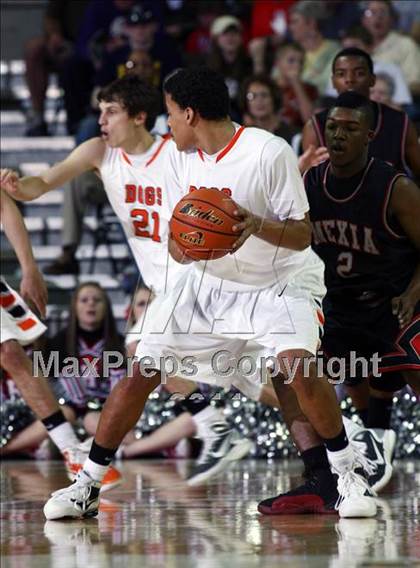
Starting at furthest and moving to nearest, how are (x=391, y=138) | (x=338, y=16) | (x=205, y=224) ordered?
(x=338, y=16)
(x=391, y=138)
(x=205, y=224)

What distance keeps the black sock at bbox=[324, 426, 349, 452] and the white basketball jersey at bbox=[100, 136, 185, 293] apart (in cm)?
137

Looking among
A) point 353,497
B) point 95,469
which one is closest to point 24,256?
point 95,469

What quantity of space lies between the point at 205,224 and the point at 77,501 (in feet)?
4.08

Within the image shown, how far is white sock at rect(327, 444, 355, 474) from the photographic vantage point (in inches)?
203

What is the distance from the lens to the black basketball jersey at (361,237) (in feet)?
18.5

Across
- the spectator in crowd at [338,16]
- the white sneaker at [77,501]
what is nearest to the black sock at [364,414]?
the white sneaker at [77,501]

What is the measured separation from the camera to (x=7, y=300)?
652 cm

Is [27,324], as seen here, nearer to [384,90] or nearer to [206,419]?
[206,419]

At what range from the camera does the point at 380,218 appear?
5.64 metres

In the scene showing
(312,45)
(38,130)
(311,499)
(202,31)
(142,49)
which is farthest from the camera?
(202,31)

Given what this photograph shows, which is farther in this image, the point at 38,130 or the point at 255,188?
the point at 38,130

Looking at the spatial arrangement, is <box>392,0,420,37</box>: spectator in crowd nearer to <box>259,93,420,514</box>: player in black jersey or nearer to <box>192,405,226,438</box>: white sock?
<box>192,405,226,438</box>: white sock

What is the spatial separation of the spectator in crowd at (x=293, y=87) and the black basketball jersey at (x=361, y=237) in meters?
4.05

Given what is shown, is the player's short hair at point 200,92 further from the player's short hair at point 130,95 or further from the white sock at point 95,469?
the white sock at point 95,469
